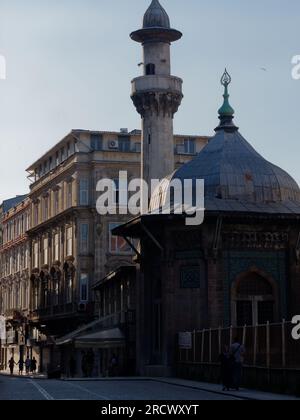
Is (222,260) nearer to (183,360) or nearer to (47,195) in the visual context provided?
(183,360)

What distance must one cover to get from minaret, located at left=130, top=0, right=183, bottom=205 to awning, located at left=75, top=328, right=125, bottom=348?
1550 cm

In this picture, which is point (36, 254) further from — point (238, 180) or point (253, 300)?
point (253, 300)

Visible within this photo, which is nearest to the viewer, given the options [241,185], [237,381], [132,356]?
[237,381]

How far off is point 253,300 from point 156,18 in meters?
26.6

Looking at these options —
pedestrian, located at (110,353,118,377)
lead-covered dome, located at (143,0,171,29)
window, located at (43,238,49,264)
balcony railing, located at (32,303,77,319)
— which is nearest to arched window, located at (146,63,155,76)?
lead-covered dome, located at (143,0,171,29)

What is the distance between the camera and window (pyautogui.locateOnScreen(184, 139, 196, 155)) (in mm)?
80675

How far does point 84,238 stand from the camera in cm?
7175

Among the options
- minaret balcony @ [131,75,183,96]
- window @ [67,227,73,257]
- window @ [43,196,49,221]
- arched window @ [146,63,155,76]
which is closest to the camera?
minaret balcony @ [131,75,183,96]

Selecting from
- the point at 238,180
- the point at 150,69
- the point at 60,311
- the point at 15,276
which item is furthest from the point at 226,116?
the point at 15,276

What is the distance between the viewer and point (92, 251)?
71312 millimetres

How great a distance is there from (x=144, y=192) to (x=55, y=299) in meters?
19.7

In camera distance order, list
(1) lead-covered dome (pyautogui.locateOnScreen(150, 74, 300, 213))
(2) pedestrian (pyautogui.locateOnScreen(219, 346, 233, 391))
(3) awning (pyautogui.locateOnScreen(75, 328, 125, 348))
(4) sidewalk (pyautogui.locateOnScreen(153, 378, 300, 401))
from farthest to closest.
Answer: (3) awning (pyautogui.locateOnScreen(75, 328, 125, 348))
(1) lead-covered dome (pyautogui.locateOnScreen(150, 74, 300, 213))
(2) pedestrian (pyautogui.locateOnScreen(219, 346, 233, 391))
(4) sidewalk (pyautogui.locateOnScreen(153, 378, 300, 401))

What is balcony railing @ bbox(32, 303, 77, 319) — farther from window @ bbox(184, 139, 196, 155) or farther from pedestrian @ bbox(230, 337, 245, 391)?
pedestrian @ bbox(230, 337, 245, 391)

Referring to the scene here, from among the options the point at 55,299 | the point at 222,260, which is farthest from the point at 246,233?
the point at 55,299
